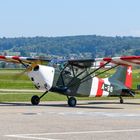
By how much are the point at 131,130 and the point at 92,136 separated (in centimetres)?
182

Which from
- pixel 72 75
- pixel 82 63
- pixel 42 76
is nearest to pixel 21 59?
pixel 72 75

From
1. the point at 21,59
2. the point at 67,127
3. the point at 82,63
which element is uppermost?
the point at 21,59

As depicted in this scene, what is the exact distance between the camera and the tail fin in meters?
32.0

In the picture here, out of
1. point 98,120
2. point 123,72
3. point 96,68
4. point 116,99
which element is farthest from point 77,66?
point 98,120

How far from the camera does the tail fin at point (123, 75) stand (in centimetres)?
3203

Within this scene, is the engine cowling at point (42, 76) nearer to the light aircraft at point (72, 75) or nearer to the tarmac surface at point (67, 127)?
the light aircraft at point (72, 75)

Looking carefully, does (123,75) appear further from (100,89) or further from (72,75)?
(72,75)

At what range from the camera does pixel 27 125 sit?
1656 cm

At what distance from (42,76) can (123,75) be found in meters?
6.85

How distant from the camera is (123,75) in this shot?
32344mm

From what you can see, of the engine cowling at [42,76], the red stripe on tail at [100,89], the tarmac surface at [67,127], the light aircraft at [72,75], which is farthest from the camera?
the red stripe on tail at [100,89]

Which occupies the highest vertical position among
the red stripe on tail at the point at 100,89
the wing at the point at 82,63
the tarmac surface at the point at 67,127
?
the wing at the point at 82,63

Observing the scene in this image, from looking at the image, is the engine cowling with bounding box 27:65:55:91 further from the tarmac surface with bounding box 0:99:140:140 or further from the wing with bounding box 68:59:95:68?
the tarmac surface with bounding box 0:99:140:140

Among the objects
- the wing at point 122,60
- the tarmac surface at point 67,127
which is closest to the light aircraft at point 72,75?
the wing at point 122,60
